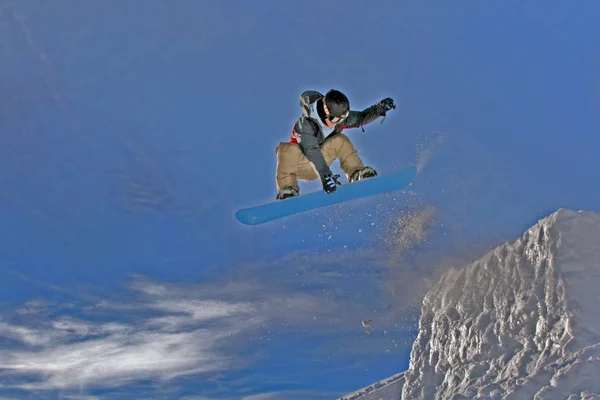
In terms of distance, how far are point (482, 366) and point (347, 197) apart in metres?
28.5

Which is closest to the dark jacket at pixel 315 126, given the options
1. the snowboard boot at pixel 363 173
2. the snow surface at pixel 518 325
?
the snowboard boot at pixel 363 173

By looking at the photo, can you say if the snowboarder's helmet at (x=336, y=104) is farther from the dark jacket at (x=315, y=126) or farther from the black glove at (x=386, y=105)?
the black glove at (x=386, y=105)

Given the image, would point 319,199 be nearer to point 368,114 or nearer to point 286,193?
point 286,193

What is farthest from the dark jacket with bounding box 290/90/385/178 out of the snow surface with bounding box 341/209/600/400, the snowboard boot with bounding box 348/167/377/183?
the snow surface with bounding box 341/209/600/400

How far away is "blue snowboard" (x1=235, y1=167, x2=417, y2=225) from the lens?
13.6 meters

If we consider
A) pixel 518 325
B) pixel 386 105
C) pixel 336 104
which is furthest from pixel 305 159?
pixel 518 325

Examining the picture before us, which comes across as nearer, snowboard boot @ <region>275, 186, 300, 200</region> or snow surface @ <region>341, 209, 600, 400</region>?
snowboard boot @ <region>275, 186, 300, 200</region>

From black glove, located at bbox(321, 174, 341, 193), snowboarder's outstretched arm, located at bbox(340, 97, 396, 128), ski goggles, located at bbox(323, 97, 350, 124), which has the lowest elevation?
black glove, located at bbox(321, 174, 341, 193)

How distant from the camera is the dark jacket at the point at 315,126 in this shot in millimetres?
12602

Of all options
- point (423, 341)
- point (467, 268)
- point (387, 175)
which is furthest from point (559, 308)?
point (387, 175)

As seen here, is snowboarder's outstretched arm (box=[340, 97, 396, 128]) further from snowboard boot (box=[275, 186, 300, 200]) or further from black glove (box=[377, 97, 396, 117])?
snowboard boot (box=[275, 186, 300, 200])

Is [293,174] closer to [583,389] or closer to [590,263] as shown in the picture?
[583,389]

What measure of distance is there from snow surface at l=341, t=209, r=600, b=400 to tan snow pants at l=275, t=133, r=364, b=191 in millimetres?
20720

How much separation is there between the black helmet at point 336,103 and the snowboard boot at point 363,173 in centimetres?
192
